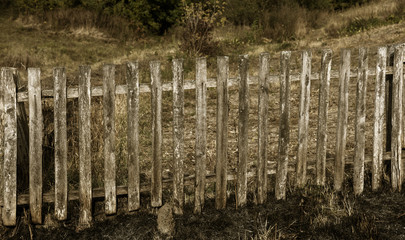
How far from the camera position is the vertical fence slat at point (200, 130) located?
3426 mm

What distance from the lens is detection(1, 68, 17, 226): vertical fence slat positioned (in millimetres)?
3258

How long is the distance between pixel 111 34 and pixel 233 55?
7.48 meters

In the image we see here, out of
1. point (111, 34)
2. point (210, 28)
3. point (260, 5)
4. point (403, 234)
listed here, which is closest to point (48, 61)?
point (210, 28)

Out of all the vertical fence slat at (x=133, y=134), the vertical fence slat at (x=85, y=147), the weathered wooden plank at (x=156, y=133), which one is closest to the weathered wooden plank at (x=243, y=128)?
the weathered wooden plank at (x=156, y=133)

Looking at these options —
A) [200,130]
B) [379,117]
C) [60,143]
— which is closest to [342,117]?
[379,117]

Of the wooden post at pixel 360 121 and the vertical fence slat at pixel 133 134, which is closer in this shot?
the vertical fence slat at pixel 133 134

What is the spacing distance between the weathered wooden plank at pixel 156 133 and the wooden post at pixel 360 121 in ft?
5.76

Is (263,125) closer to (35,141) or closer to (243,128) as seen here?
(243,128)

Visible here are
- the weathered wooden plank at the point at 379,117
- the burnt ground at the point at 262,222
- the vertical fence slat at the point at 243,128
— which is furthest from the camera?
the weathered wooden plank at the point at 379,117

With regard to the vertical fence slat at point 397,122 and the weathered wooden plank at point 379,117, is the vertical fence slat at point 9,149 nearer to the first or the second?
the weathered wooden plank at point 379,117

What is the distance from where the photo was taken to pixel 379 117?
4.02 metres

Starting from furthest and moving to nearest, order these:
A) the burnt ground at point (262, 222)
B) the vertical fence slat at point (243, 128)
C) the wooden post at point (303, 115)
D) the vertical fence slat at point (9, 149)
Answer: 1. the wooden post at point (303, 115)
2. the vertical fence slat at point (243, 128)
3. the burnt ground at point (262, 222)
4. the vertical fence slat at point (9, 149)

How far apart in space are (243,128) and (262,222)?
0.76 metres

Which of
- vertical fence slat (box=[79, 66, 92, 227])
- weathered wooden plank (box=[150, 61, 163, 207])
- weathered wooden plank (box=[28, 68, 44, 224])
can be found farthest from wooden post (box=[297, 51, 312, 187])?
weathered wooden plank (box=[28, 68, 44, 224])
